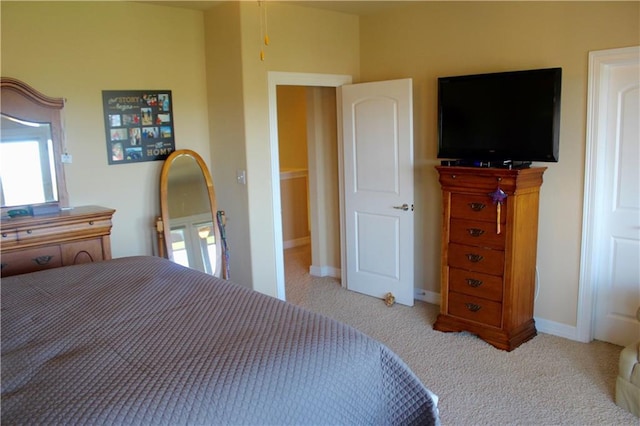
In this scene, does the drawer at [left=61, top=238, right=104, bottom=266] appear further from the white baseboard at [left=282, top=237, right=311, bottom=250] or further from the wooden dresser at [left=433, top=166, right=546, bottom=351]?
the white baseboard at [left=282, top=237, right=311, bottom=250]

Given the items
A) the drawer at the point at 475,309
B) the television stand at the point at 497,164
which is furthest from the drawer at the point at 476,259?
the television stand at the point at 497,164

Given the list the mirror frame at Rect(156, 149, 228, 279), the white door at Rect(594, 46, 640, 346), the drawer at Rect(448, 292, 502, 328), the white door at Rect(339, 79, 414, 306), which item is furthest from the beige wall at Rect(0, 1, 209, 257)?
the white door at Rect(594, 46, 640, 346)

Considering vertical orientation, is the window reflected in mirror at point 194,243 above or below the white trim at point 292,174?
below

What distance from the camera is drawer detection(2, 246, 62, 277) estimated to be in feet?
10.7

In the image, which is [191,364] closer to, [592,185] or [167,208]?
[167,208]

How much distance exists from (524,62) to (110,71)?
310 centimetres

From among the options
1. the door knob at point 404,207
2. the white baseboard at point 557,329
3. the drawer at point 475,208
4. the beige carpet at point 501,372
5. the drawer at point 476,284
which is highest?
the drawer at point 475,208

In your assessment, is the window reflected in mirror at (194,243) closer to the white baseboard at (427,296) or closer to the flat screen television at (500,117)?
the white baseboard at (427,296)

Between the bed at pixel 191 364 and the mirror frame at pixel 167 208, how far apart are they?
1.96 meters

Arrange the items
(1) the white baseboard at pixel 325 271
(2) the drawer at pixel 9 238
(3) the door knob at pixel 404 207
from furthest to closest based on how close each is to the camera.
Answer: (1) the white baseboard at pixel 325 271
(3) the door knob at pixel 404 207
(2) the drawer at pixel 9 238

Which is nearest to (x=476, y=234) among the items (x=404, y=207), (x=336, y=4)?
(x=404, y=207)

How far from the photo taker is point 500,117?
3631mm

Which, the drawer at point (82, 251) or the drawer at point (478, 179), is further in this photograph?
the drawer at point (82, 251)

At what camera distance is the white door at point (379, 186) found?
4.29 meters
